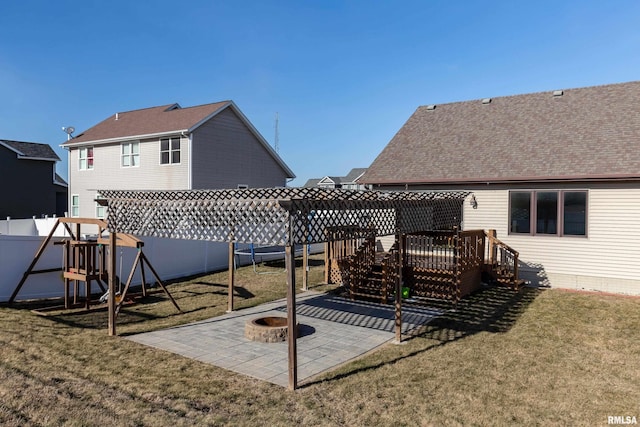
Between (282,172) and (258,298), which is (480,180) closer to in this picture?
(258,298)

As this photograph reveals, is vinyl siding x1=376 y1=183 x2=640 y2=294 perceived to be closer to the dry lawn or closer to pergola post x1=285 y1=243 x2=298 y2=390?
the dry lawn

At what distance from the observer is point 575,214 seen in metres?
12.7

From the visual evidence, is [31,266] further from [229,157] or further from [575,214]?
[575,214]

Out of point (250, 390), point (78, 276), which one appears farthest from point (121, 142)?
point (250, 390)

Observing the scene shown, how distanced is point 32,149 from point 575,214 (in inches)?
1393

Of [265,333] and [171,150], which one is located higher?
[171,150]

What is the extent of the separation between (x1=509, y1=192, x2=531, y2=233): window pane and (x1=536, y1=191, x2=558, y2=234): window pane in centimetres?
26

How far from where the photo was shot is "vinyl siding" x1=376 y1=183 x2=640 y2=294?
11.9m

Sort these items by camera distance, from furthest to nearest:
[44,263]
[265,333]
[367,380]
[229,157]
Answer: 1. [229,157]
2. [44,263]
3. [265,333]
4. [367,380]

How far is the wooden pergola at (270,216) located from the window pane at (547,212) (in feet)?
16.7

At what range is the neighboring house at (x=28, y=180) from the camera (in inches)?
1193

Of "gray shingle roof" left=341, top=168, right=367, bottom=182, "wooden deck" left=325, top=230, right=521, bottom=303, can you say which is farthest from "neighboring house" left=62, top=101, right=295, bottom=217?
"gray shingle roof" left=341, top=168, right=367, bottom=182

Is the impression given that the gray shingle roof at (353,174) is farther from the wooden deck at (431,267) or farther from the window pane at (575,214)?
the window pane at (575,214)

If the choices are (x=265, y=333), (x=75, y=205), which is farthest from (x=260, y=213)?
(x=75, y=205)
